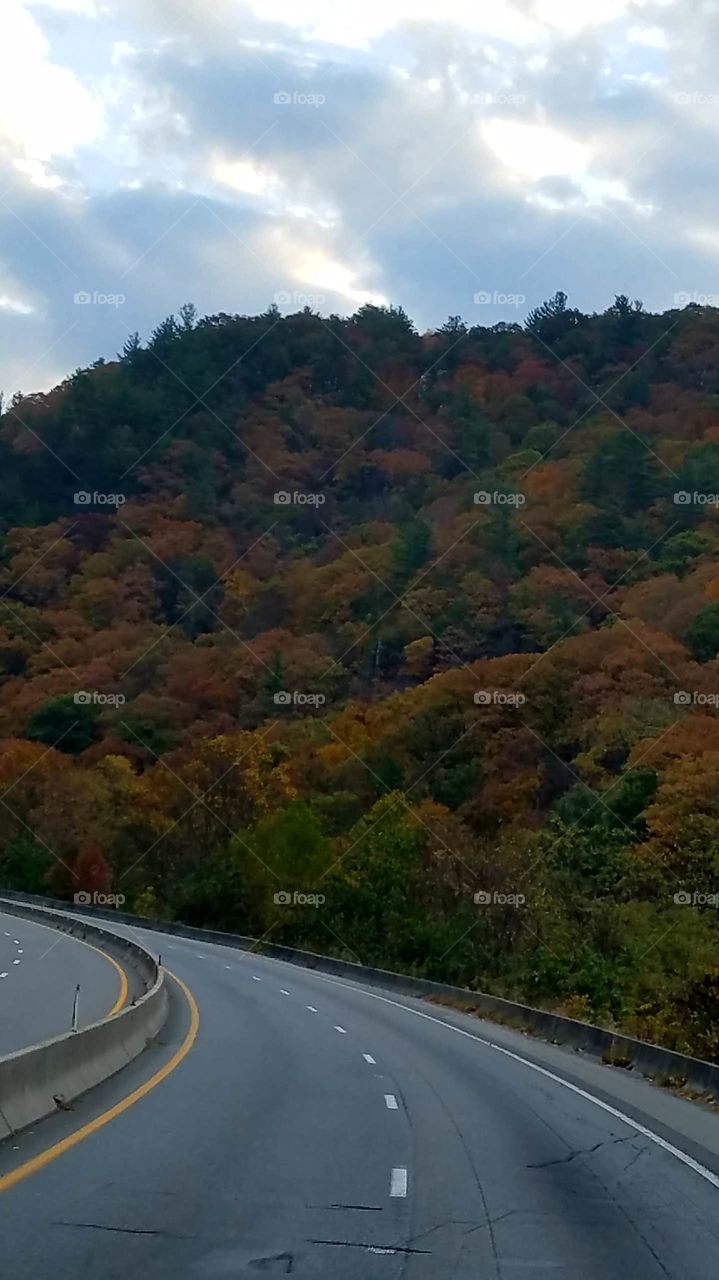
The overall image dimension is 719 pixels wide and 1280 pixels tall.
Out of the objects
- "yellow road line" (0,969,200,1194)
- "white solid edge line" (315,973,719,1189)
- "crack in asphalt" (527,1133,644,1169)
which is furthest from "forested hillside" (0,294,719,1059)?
"crack in asphalt" (527,1133,644,1169)

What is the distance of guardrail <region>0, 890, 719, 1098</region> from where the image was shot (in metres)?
21.8

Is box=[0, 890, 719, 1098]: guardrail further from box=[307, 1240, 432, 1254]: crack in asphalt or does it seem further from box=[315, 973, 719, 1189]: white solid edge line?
box=[307, 1240, 432, 1254]: crack in asphalt

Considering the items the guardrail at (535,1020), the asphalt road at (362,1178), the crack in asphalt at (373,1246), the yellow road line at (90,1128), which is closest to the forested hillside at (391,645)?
the guardrail at (535,1020)

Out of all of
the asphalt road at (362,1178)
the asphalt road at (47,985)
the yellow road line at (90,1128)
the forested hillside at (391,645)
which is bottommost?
the asphalt road at (47,985)

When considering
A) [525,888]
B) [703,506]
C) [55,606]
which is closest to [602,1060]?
[525,888]

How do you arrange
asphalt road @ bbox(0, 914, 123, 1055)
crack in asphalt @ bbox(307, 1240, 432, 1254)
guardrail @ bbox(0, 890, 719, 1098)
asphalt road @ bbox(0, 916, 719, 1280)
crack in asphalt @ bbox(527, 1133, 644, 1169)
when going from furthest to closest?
asphalt road @ bbox(0, 914, 123, 1055), guardrail @ bbox(0, 890, 719, 1098), crack in asphalt @ bbox(527, 1133, 644, 1169), crack in asphalt @ bbox(307, 1240, 432, 1254), asphalt road @ bbox(0, 916, 719, 1280)

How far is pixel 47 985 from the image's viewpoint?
111 ft

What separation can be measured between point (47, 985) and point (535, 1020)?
35.5 feet

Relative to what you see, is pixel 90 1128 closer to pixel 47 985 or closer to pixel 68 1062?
pixel 68 1062

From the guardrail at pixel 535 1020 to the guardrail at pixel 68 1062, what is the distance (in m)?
7.64

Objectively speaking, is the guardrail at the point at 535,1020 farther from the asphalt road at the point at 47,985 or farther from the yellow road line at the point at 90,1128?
the asphalt road at the point at 47,985

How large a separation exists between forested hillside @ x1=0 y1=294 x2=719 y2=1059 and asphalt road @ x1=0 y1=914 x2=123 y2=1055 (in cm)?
1145

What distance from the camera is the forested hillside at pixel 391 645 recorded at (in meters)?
55.9

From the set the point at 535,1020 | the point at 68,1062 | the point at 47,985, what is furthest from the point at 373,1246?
the point at 47,985
